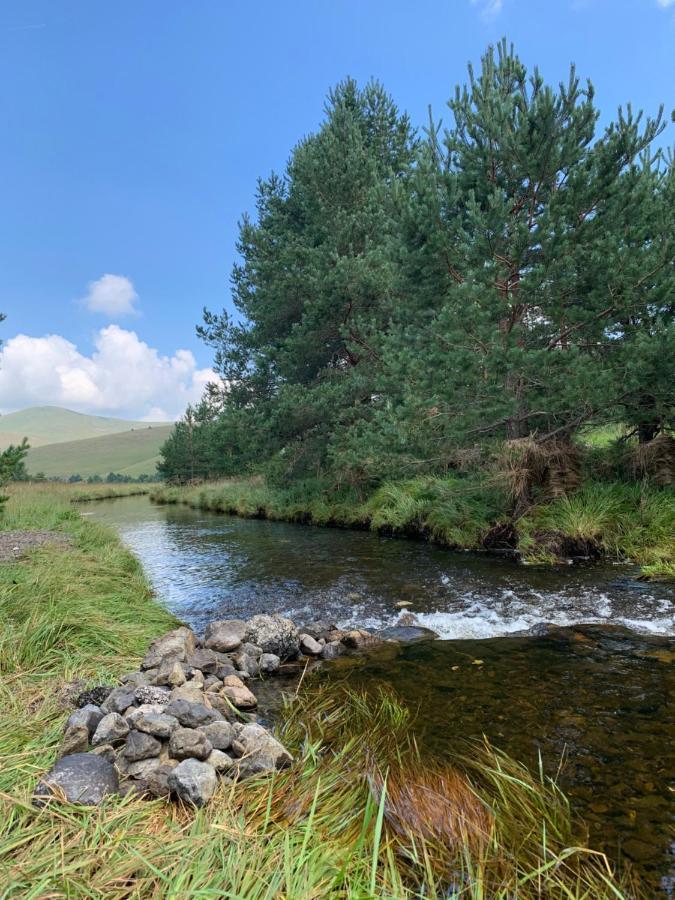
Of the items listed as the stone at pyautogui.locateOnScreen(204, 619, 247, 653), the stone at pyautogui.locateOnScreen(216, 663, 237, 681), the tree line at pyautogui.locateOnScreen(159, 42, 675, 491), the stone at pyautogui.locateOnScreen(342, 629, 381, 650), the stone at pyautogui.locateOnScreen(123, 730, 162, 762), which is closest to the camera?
the stone at pyautogui.locateOnScreen(123, 730, 162, 762)

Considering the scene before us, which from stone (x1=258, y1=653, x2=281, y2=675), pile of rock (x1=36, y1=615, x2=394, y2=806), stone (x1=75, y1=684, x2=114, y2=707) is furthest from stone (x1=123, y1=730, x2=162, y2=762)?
stone (x1=258, y1=653, x2=281, y2=675)

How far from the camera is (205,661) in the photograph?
461 cm

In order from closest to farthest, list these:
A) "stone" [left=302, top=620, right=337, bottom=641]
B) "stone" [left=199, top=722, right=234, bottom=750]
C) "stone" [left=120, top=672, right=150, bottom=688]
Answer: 1. "stone" [left=199, top=722, right=234, bottom=750]
2. "stone" [left=120, top=672, right=150, bottom=688]
3. "stone" [left=302, top=620, right=337, bottom=641]

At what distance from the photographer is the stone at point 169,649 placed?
435cm

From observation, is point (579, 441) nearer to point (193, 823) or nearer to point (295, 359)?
point (295, 359)

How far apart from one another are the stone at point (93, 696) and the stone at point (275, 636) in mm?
1959

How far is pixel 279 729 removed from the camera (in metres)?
3.55

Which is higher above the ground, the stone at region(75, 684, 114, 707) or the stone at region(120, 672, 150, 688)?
the stone at region(75, 684, 114, 707)

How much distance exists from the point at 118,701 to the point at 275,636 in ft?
7.26

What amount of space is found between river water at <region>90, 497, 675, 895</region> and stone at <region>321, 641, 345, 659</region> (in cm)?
25

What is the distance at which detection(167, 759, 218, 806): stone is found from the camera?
2.46 m

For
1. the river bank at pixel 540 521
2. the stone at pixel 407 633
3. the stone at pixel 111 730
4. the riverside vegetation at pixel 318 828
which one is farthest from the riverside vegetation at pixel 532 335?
the stone at pixel 111 730

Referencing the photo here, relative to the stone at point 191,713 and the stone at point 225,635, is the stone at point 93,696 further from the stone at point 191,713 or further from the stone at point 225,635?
the stone at point 225,635

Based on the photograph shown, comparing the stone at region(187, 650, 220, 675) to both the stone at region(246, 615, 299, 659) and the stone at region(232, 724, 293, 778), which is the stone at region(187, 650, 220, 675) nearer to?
the stone at region(246, 615, 299, 659)
